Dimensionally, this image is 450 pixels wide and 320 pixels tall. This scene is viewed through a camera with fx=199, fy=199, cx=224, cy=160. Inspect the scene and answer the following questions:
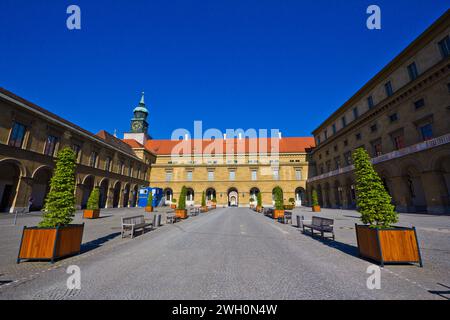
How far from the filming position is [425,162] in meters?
17.9

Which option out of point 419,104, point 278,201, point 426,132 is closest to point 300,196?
point 426,132

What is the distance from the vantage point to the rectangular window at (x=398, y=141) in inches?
837

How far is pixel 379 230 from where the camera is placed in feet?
17.6

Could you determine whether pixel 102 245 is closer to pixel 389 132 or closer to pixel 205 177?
pixel 389 132

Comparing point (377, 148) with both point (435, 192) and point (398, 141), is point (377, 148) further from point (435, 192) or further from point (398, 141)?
point (435, 192)

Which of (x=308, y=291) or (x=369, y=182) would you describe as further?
(x=369, y=182)

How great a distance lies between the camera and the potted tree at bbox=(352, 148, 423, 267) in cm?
523

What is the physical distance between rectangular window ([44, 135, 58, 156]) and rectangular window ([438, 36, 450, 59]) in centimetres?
3921

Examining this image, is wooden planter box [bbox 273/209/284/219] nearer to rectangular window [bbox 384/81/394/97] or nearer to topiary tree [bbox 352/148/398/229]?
topiary tree [bbox 352/148/398/229]

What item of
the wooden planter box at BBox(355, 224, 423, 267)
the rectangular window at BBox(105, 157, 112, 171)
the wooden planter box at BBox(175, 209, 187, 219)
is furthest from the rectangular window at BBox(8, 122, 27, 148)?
the wooden planter box at BBox(355, 224, 423, 267)

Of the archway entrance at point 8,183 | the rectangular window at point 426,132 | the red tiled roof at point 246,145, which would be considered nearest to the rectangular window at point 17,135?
A: the archway entrance at point 8,183

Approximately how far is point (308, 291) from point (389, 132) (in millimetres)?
26262

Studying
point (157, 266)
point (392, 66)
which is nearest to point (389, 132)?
point (392, 66)
